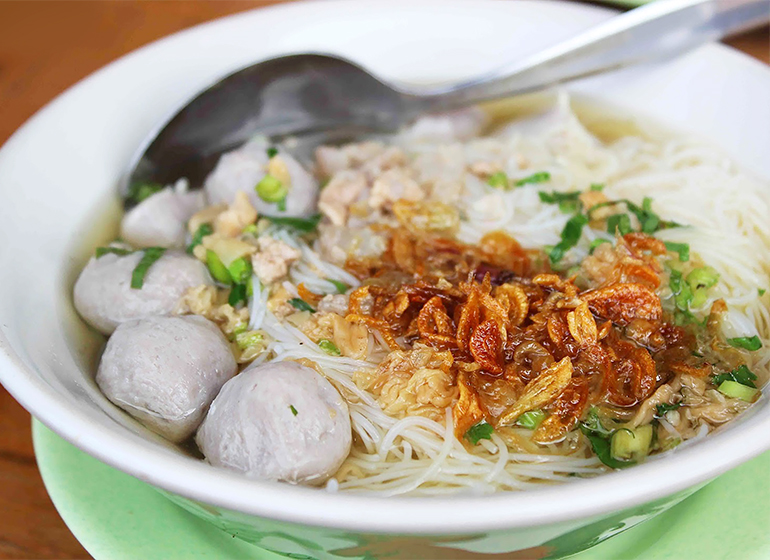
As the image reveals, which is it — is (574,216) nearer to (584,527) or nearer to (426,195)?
(426,195)

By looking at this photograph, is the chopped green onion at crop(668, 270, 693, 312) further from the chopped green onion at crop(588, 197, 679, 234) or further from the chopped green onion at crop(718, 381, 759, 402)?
the chopped green onion at crop(718, 381, 759, 402)

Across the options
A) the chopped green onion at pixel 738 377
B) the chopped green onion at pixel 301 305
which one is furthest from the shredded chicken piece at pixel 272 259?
the chopped green onion at pixel 738 377

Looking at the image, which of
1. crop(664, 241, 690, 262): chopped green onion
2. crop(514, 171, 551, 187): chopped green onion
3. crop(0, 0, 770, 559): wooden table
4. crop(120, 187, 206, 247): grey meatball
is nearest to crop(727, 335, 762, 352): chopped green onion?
crop(664, 241, 690, 262): chopped green onion

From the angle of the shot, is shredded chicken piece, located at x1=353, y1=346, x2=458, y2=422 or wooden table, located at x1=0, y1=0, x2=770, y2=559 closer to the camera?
shredded chicken piece, located at x1=353, y1=346, x2=458, y2=422

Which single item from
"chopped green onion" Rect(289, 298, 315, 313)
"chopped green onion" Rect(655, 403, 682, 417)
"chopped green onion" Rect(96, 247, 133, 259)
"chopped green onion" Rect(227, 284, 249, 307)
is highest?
"chopped green onion" Rect(96, 247, 133, 259)

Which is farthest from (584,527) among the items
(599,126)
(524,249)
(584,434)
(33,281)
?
(599,126)

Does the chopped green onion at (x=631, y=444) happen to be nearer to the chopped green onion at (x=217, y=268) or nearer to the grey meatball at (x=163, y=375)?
the grey meatball at (x=163, y=375)
